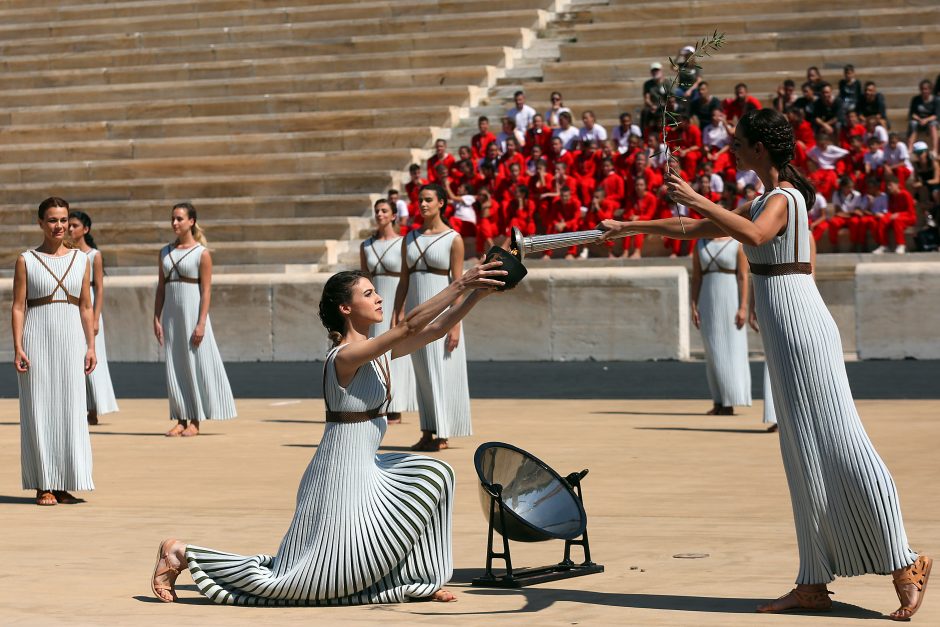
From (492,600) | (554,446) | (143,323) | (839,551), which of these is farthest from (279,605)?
(143,323)

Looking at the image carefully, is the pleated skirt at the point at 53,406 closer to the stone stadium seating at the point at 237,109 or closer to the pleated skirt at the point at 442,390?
the pleated skirt at the point at 442,390

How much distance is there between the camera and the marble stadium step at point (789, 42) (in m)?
27.6

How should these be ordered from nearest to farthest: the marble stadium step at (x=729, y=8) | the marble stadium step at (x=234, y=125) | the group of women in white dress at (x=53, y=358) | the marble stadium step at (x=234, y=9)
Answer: the group of women in white dress at (x=53, y=358), the marble stadium step at (x=234, y=125), the marble stadium step at (x=729, y=8), the marble stadium step at (x=234, y=9)

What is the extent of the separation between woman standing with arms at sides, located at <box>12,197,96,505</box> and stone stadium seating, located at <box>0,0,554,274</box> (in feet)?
46.7

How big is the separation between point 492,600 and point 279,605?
875 mm

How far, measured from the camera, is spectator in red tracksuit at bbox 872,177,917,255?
73.3ft

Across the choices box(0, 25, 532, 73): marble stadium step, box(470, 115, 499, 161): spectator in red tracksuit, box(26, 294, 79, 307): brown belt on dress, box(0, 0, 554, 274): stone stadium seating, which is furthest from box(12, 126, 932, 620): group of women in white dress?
box(0, 25, 532, 73): marble stadium step

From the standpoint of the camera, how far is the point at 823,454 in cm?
631

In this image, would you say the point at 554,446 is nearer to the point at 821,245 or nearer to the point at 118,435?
the point at 118,435

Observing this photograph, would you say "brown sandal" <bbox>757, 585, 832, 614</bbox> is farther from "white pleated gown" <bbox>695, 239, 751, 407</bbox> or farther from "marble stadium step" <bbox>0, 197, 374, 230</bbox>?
"marble stadium step" <bbox>0, 197, 374, 230</bbox>

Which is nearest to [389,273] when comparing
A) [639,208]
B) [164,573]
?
[164,573]

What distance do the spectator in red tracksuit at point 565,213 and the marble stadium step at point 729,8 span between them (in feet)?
21.7

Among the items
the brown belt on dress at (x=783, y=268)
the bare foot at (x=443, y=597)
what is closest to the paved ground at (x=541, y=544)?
the bare foot at (x=443, y=597)

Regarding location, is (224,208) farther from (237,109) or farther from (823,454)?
(823,454)
